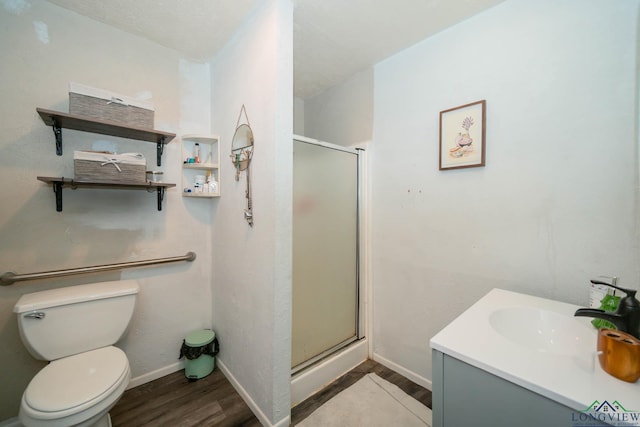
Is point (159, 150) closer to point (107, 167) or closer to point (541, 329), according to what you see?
point (107, 167)

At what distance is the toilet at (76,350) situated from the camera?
3.32ft

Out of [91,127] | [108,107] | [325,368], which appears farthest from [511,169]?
[91,127]

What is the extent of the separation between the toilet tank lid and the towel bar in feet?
0.27

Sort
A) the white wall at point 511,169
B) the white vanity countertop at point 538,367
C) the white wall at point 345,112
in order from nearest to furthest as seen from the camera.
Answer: the white vanity countertop at point 538,367
the white wall at point 511,169
the white wall at point 345,112

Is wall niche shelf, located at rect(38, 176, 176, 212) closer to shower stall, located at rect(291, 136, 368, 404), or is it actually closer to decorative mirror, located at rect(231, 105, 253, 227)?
decorative mirror, located at rect(231, 105, 253, 227)

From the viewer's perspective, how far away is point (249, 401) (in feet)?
4.99

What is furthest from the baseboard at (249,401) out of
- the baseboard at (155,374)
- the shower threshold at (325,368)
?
the baseboard at (155,374)

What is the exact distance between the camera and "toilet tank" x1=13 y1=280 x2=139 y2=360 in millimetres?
1220

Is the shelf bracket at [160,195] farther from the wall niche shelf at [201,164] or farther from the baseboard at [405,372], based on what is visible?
the baseboard at [405,372]

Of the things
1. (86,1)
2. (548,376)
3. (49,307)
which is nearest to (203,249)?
(49,307)

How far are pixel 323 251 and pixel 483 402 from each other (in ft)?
4.00

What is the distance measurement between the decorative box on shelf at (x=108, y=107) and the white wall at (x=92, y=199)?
20 cm

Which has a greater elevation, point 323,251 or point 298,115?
point 298,115

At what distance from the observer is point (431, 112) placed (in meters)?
1.63
